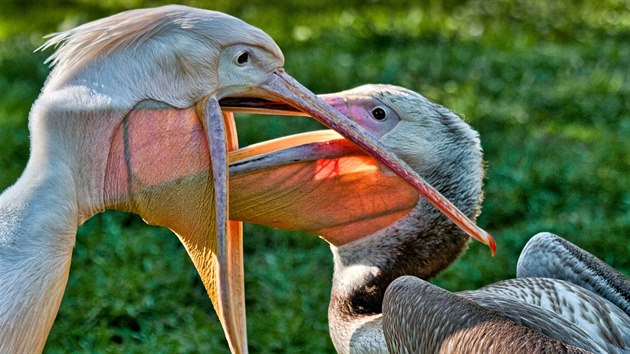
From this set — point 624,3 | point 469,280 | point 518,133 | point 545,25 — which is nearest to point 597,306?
point 469,280

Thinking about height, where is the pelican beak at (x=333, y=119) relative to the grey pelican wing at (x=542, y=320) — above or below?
above

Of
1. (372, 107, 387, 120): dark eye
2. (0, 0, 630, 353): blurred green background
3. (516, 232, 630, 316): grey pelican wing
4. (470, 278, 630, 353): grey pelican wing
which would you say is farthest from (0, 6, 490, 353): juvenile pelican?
(0, 0, 630, 353): blurred green background

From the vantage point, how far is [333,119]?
3383 mm

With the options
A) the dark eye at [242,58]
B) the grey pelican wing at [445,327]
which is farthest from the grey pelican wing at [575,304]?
the dark eye at [242,58]

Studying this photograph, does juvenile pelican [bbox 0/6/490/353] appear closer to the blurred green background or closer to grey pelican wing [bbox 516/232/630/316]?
grey pelican wing [bbox 516/232/630/316]

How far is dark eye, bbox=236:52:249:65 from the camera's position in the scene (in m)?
3.28

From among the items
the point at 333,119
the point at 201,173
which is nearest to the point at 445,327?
the point at 333,119

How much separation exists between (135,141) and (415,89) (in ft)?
15.1

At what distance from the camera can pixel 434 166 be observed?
4.09 meters

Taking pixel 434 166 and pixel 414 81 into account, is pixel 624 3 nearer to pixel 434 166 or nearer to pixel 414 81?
pixel 414 81

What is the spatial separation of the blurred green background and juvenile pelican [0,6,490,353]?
180 centimetres

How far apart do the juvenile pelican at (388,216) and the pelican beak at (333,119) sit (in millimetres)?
266

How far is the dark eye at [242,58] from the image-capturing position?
10.8 feet

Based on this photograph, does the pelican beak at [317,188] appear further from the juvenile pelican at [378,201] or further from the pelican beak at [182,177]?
the pelican beak at [182,177]
